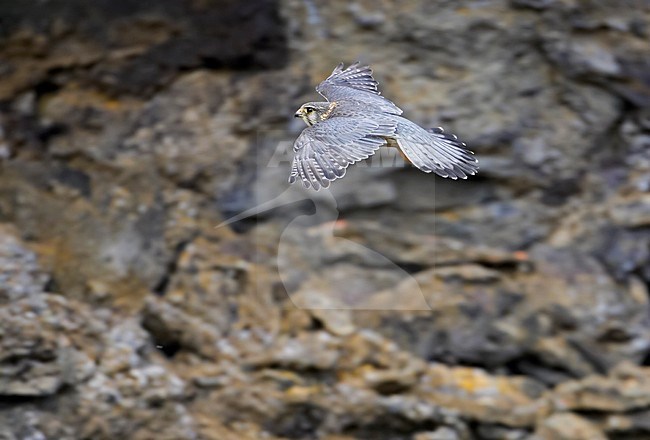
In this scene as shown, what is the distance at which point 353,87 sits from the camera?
4.68 meters

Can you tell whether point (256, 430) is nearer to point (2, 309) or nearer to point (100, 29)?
point (2, 309)

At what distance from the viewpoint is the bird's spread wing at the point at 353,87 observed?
4.27 m

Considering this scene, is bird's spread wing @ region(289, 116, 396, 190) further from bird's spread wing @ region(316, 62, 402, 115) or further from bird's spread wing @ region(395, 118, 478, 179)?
bird's spread wing @ region(316, 62, 402, 115)

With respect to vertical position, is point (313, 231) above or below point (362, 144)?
below

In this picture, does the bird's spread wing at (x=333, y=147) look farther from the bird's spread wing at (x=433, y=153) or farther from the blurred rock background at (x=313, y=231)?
the blurred rock background at (x=313, y=231)

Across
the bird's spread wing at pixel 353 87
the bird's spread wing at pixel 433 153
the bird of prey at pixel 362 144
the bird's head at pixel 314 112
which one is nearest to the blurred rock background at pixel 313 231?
the bird's spread wing at pixel 353 87

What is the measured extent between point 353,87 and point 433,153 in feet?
3.41

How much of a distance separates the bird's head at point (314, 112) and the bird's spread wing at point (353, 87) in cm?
9

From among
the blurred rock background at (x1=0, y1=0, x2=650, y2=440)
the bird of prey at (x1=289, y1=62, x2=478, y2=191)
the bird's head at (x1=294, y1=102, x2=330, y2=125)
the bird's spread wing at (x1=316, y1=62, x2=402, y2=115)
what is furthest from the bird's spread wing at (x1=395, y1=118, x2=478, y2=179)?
the blurred rock background at (x1=0, y1=0, x2=650, y2=440)

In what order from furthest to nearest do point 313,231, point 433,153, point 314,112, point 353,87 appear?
point 313,231, point 353,87, point 314,112, point 433,153

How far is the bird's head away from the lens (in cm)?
423

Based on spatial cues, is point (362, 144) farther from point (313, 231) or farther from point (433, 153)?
point (313, 231)

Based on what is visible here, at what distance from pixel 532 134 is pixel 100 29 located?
238 cm

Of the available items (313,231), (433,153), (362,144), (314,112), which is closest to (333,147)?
(362,144)
